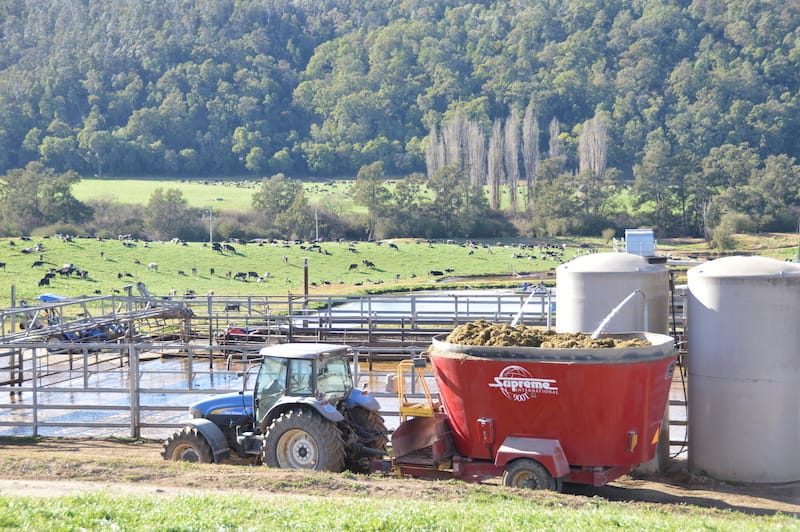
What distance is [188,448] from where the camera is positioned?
15.6m

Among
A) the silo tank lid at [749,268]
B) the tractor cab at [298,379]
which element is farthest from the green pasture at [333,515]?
the silo tank lid at [749,268]

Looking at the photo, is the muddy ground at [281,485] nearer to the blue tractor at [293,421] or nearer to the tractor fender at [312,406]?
the blue tractor at [293,421]

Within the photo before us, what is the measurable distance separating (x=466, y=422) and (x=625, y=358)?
2343 mm

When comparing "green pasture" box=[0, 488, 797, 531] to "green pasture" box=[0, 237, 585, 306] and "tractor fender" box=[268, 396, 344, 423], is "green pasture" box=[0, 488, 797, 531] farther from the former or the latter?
"green pasture" box=[0, 237, 585, 306]

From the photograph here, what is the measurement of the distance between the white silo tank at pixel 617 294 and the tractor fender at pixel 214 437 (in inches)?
224

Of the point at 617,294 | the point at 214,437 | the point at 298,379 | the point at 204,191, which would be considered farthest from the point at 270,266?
the point at 204,191

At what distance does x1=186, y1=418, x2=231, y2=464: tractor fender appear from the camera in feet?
50.4

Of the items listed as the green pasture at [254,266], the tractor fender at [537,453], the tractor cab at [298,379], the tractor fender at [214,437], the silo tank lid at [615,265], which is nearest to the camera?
the tractor fender at [537,453]

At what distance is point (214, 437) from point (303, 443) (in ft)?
5.15

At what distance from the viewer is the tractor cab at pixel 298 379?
14852 millimetres

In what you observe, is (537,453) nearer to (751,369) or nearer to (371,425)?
(371,425)

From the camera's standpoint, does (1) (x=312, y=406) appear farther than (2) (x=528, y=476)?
Yes

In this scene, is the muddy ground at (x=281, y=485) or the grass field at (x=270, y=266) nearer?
the muddy ground at (x=281, y=485)

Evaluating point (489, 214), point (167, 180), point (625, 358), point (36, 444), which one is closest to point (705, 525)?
point (625, 358)
